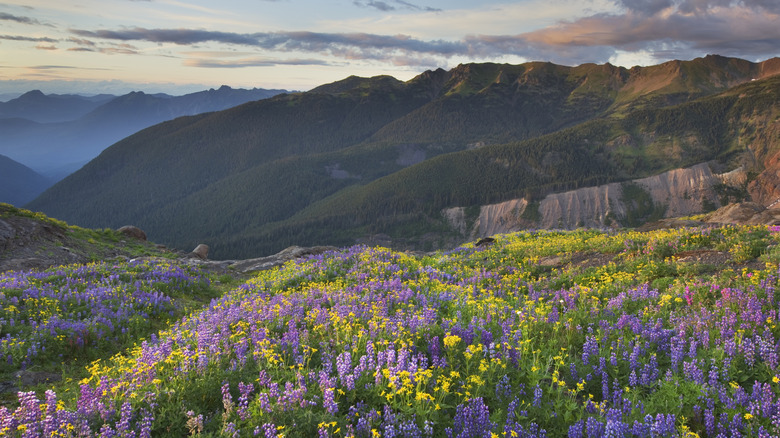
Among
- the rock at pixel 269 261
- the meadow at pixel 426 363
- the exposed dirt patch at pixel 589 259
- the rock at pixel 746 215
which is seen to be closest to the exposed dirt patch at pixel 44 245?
the rock at pixel 269 261

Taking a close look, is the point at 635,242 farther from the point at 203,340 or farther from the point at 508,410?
the point at 203,340

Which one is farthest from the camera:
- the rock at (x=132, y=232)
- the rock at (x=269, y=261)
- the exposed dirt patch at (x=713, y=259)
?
the rock at (x=132, y=232)

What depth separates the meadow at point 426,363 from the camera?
5.18 m

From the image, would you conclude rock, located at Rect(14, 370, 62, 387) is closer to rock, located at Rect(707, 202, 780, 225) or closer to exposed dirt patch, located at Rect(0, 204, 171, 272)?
exposed dirt patch, located at Rect(0, 204, 171, 272)

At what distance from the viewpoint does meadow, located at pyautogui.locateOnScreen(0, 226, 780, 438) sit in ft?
17.0

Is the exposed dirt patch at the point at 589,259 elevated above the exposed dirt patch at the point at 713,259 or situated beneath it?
situated beneath

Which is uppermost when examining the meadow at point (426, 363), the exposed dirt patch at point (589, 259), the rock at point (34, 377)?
the meadow at point (426, 363)

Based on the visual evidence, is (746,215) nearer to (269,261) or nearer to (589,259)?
(589,259)

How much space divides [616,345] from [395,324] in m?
4.11

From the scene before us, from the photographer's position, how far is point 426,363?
20.5ft

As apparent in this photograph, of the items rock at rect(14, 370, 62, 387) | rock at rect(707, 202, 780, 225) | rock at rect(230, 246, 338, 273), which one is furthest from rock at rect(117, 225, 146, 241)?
rock at rect(707, 202, 780, 225)

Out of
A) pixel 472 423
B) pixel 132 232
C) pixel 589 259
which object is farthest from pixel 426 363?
pixel 132 232

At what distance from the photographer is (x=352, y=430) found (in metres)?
5.00

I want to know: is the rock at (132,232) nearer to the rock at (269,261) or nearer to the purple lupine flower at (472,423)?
the rock at (269,261)
